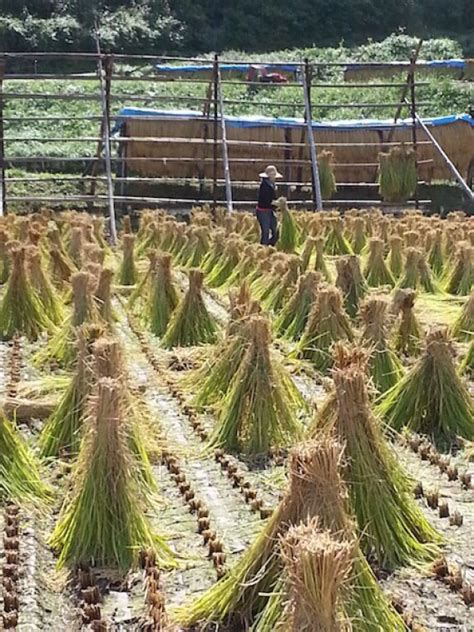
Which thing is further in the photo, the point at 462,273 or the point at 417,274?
the point at 462,273

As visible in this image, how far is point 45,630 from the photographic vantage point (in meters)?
2.63

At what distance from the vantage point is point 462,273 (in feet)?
24.4

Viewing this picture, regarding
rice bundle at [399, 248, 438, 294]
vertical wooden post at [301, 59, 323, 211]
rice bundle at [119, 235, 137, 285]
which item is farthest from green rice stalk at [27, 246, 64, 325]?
vertical wooden post at [301, 59, 323, 211]

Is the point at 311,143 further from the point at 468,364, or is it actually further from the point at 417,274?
the point at 468,364

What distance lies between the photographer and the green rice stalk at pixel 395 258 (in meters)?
7.74

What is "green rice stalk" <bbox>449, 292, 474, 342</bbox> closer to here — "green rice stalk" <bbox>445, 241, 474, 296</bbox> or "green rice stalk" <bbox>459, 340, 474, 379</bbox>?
"green rice stalk" <bbox>459, 340, 474, 379</bbox>

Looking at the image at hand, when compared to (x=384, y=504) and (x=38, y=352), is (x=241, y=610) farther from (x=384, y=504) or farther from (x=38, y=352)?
(x=38, y=352)

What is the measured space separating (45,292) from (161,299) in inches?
28.2

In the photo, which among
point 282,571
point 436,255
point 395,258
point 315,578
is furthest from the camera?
point 436,255

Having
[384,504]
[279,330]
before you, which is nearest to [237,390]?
[384,504]

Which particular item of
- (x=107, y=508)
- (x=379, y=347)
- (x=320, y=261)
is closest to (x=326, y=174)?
(x=320, y=261)

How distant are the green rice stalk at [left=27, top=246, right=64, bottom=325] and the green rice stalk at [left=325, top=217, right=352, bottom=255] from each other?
3511 millimetres

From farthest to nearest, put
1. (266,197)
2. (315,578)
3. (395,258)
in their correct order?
(266,197)
(395,258)
(315,578)

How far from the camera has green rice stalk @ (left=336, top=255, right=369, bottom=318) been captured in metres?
6.04
